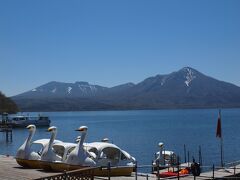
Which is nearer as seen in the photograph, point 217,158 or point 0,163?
point 0,163

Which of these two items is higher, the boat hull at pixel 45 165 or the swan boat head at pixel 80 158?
the swan boat head at pixel 80 158

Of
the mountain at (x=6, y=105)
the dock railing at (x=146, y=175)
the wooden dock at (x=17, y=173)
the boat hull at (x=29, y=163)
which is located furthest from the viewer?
the mountain at (x=6, y=105)

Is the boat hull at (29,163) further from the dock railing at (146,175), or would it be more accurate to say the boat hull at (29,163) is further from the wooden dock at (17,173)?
the dock railing at (146,175)

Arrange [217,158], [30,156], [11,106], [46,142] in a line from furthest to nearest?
[11,106]
[217,158]
[46,142]
[30,156]

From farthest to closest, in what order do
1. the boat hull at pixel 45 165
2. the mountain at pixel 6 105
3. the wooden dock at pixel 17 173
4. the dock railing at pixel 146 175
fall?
the mountain at pixel 6 105 → the boat hull at pixel 45 165 → the wooden dock at pixel 17 173 → the dock railing at pixel 146 175

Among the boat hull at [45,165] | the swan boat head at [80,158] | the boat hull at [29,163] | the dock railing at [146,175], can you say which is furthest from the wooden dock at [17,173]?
the dock railing at [146,175]

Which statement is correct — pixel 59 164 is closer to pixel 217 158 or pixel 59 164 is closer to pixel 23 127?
pixel 217 158

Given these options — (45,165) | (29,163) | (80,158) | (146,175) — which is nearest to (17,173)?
(45,165)

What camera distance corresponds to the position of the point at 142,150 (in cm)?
→ 7288

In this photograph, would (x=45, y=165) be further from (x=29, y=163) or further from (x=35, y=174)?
(x=35, y=174)

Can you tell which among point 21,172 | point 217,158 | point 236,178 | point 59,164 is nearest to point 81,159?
point 59,164

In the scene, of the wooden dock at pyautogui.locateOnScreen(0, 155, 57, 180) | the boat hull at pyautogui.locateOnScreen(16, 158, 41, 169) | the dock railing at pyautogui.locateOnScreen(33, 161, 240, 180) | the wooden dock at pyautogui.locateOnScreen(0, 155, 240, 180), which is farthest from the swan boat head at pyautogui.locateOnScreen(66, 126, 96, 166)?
the boat hull at pyautogui.locateOnScreen(16, 158, 41, 169)

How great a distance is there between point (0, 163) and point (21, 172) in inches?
165

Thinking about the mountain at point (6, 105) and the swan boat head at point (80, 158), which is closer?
the swan boat head at point (80, 158)
